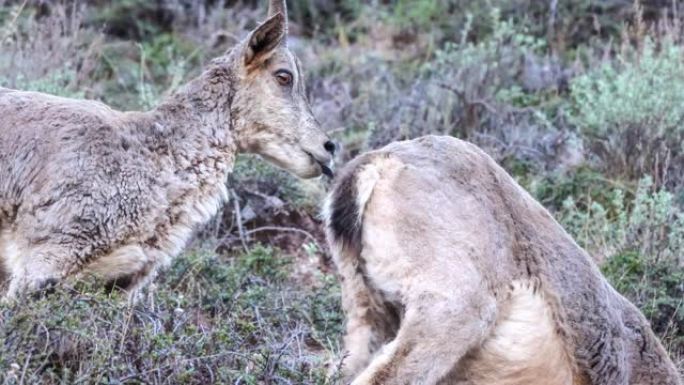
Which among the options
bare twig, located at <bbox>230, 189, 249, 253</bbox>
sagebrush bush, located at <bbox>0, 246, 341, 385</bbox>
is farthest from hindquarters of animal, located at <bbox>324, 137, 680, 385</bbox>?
bare twig, located at <bbox>230, 189, 249, 253</bbox>

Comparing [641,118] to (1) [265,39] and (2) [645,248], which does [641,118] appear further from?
(1) [265,39]

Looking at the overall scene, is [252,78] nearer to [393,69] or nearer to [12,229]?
[12,229]

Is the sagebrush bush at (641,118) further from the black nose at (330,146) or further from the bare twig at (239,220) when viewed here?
the black nose at (330,146)

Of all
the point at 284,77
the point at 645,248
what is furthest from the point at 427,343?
the point at 645,248

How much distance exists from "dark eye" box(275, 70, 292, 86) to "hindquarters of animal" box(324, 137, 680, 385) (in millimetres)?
1388

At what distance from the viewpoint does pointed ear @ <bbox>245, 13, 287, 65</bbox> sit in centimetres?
752

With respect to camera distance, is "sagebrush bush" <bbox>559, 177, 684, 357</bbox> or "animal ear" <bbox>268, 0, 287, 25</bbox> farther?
"sagebrush bush" <bbox>559, 177, 684, 357</bbox>

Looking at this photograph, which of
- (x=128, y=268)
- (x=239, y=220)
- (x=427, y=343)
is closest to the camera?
(x=427, y=343)

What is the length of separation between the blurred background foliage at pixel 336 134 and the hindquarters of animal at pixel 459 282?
65 centimetres

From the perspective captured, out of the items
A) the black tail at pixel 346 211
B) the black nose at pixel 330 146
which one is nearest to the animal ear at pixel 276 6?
the black nose at pixel 330 146

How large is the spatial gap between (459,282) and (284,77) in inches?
90.2

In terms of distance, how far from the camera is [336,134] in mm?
11594

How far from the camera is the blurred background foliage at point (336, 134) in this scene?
6145mm

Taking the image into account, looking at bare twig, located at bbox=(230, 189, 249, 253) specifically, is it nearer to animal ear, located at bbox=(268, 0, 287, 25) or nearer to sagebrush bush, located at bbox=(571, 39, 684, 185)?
animal ear, located at bbox=(268, 0, 287, 25)
